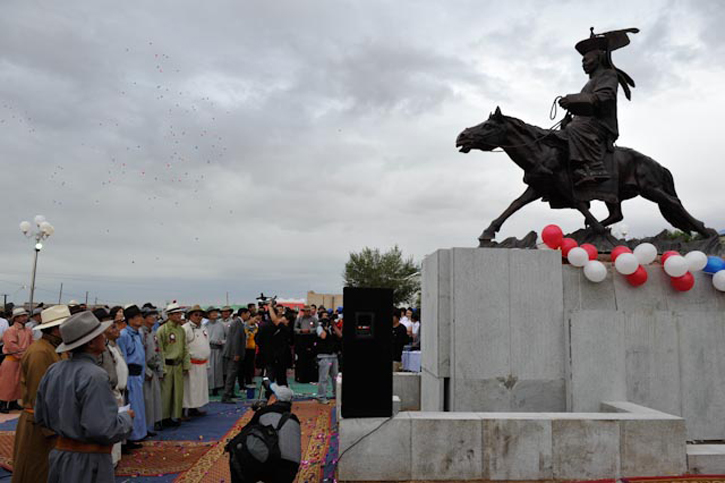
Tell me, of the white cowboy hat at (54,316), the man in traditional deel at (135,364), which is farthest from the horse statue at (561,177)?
the white cowboy hat at (54,316)

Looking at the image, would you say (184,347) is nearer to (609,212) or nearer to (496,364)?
(496,364)

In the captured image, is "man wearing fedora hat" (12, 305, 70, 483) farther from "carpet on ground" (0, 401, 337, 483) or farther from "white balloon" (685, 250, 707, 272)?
"white balloon" (685, 250, 707, 272)

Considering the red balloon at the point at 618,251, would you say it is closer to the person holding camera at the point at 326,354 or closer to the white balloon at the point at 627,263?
the white balloon at the point at 627,263

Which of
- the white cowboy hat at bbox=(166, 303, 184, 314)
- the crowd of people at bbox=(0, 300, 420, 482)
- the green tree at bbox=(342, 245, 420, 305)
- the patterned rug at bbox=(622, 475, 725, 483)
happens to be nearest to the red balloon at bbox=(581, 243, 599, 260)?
the patterned rug at bbox=(622, 475, 725, 483)

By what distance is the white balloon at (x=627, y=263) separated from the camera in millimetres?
6969

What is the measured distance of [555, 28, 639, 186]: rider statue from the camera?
8.17 meters

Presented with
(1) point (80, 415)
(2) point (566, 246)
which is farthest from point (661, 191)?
(1) point (80, 415)

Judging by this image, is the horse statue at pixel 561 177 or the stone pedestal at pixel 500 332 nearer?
the stone pedestal at pixel 500 332

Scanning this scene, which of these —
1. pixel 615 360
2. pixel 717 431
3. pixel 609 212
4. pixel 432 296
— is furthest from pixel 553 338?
pixel 609 212

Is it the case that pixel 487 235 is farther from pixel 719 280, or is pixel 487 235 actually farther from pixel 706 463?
pixel 706 463

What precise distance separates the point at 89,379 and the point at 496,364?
4941 millimetres

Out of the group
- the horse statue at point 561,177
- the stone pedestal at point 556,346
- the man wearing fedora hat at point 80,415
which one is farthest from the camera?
the horse statue at point 561,177

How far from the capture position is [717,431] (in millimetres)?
6848

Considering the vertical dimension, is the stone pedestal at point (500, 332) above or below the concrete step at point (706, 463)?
above
